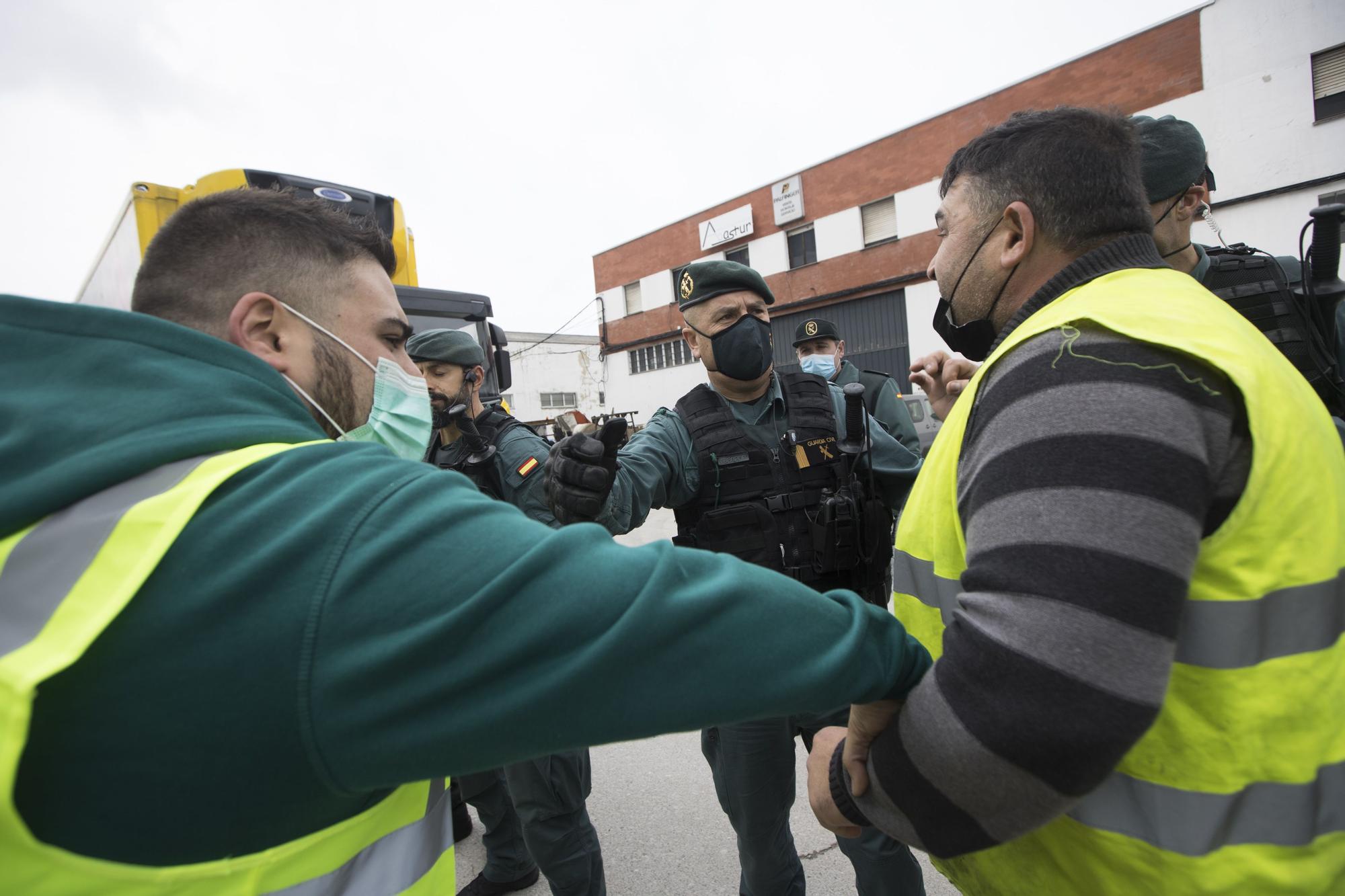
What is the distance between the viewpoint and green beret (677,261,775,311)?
277 centimetres

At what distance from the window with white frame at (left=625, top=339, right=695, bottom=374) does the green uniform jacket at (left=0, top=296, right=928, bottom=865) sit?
2096cm

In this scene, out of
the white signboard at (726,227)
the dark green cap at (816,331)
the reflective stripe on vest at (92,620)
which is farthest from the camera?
the white signboard at (726,227)

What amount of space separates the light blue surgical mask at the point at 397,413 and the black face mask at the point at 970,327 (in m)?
1.20

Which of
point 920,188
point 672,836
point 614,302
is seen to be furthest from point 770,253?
point 672,836

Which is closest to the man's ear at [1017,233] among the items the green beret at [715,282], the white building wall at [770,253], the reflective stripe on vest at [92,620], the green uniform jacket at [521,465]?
the reflective stripe on vest at [92,620]

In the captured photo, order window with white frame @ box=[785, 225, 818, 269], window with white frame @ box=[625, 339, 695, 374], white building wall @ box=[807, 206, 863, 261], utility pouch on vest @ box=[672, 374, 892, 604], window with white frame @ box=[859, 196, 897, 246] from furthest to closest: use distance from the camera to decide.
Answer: window with white frame @ box=[625, 339, 695, 374], window with white frame @ box=[785, 225, 818, 269], white building wall @ box=[807, 206, 863, 261], window with white frame @ box=[859, 196, 897, 246], utility pouch on vest @ box=[672, 374, 892, 604]

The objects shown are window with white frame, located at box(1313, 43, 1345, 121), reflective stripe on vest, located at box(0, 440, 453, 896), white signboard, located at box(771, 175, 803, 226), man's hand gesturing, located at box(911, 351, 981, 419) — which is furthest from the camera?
white signboard, located at box(771, 175, 803, 226)

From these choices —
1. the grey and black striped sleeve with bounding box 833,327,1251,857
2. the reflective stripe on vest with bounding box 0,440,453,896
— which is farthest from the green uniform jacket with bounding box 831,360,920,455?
the reflective stripe on vest with bounding box 0,440,453,896

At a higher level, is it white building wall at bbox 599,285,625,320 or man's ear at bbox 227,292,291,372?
white building wall at bbox 599,285,625,320

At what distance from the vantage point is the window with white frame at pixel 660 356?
22391mm

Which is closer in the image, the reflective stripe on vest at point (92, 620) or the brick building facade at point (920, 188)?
the reflective stripe on vest at point (92, 620)

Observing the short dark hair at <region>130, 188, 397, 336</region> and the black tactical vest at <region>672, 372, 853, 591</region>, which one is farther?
the black tactical vest at <region>672, 372, 853, 591</region>

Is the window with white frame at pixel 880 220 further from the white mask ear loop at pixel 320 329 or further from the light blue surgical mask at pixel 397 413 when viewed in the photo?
the white mask ear loop at pixel 320 329

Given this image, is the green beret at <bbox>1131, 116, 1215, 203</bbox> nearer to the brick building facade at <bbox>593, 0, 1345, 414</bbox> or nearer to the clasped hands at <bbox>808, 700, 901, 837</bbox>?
the clasped hands at <bbox>808, 700, 901, 837</bbox>
